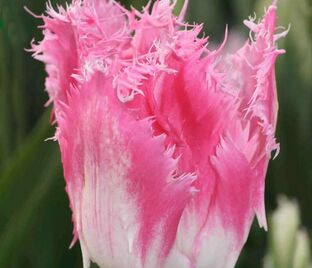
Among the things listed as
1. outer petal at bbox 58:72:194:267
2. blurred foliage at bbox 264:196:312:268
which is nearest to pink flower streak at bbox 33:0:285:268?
outer petal at bbox 58:72:194:267

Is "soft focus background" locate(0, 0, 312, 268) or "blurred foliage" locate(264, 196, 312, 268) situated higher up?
"soft focus background" locate(0, 0, 312, 268)

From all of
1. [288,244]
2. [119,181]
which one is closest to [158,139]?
[119,181]

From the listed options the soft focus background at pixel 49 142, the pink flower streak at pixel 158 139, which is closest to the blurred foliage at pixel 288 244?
the soft focus background at pixel 49 142

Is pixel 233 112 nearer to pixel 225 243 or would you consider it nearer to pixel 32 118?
pixel 225 243

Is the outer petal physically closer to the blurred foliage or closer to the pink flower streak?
the pink flower streak

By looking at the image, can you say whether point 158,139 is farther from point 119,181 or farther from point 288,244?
point 288,244

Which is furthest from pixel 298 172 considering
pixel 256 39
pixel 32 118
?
pixel 256 39

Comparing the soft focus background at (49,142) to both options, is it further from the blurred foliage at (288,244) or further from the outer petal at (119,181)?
the outer petal at (119,181)
